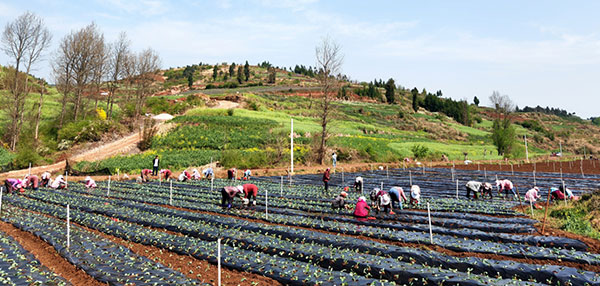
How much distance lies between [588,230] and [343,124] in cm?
5503

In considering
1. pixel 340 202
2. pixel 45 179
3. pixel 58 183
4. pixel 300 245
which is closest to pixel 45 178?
pixel 45 179

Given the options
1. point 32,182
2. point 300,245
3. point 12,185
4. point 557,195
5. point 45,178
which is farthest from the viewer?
point 45,178

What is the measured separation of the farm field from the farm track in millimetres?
129

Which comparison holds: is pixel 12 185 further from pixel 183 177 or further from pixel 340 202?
pixel 340 202

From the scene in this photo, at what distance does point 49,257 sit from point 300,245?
6922 mm

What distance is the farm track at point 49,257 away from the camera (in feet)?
26.5

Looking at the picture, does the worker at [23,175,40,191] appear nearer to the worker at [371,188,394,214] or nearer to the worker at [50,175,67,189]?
the worker at [50,175,67,189]

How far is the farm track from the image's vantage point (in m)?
8.07

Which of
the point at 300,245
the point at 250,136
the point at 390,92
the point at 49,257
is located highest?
the point at 390,92

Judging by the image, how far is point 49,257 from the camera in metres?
9.69

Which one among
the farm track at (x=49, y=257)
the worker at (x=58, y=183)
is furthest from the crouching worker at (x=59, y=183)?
the farm track at (x=49, y=257)

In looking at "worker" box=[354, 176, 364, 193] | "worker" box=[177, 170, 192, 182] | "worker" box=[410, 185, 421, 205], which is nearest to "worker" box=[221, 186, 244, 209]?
"worker" box=[354, 176, 364, 193]

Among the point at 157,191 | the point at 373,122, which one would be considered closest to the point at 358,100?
the point at 373,122

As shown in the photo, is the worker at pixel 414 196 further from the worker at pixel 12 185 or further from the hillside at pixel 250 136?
the worker at pixel 12 185
